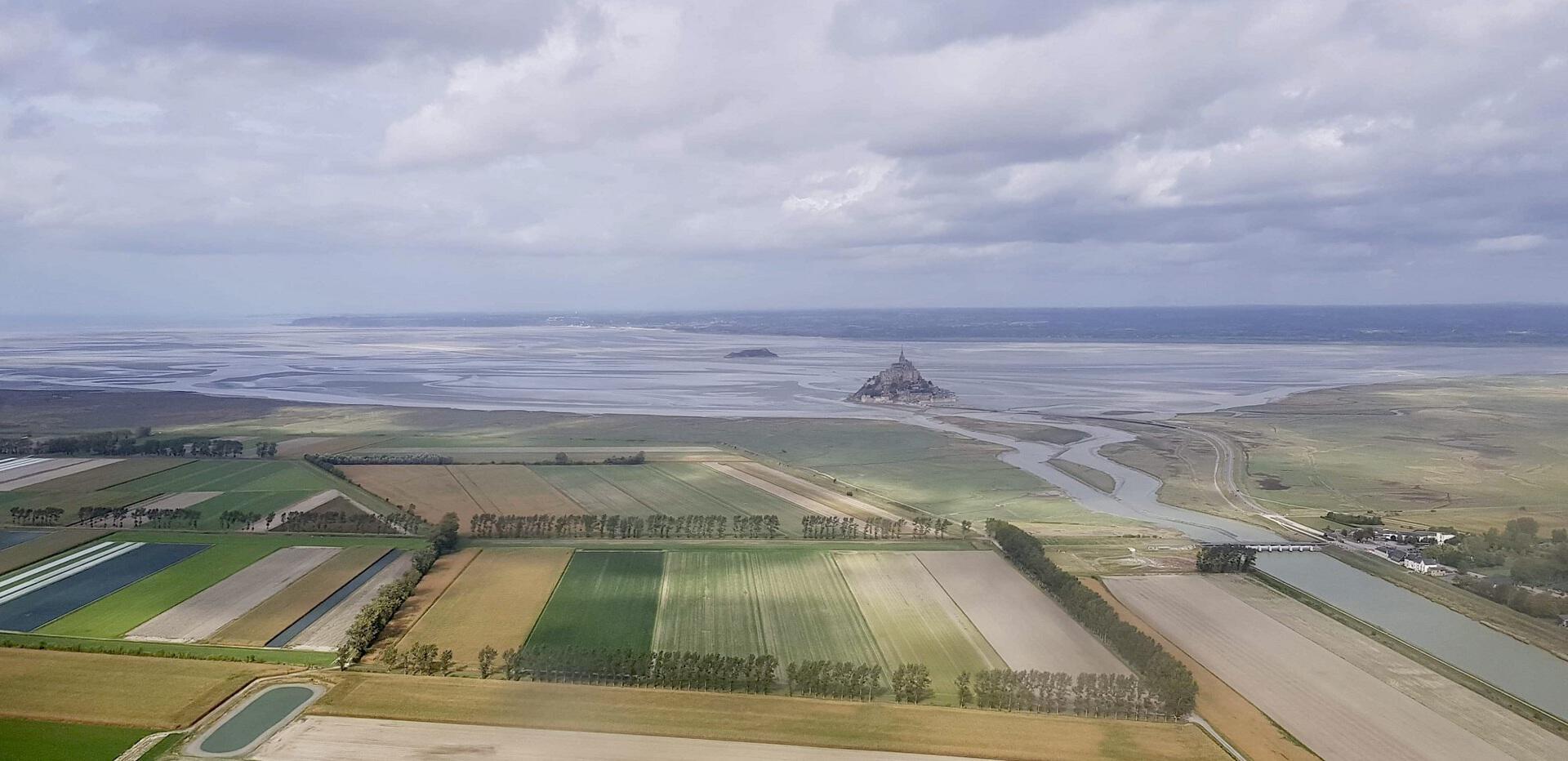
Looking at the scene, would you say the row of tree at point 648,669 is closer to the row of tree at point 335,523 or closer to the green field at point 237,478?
the row of tree at point 335,523

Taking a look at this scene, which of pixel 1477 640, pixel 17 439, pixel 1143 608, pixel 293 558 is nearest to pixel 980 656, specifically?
pixel 1143 608

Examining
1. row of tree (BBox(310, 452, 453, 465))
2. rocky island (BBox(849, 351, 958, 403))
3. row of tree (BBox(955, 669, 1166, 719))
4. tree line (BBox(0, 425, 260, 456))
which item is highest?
rocky island (BBox(849, 351, 958, 403))

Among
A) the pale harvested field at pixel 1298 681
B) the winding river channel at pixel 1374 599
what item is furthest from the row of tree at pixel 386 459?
the pale harvested field at pixel 1298 681

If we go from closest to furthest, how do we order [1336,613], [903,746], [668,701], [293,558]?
[903,746], [668,701], [1336,613], [293,558]

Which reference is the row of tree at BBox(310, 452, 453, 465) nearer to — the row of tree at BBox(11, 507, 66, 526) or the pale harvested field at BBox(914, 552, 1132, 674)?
the row of tree at BBox(11, 507, 66, 526)

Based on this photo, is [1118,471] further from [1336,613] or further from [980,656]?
[980,656]

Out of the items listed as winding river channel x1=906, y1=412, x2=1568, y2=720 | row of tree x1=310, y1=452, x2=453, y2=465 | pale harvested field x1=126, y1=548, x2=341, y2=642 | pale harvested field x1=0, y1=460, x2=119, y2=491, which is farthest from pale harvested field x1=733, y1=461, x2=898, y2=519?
pale harvested field x1=0, y1=460, x2=119, y2=491
